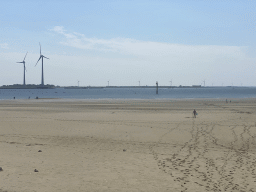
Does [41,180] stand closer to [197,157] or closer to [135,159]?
[135,159]

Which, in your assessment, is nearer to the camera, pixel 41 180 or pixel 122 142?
pixel 41 180

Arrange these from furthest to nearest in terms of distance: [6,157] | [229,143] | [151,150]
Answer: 1. [229,143]
2. [151,150]
3. [6,157]

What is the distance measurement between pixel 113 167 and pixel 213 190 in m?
4.69

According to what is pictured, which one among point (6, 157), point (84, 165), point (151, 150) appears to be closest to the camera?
point (84, 165)

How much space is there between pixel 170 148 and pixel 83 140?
627cm

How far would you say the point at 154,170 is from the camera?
1205 cm

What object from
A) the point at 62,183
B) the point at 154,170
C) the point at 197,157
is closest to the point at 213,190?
the point at 154,170

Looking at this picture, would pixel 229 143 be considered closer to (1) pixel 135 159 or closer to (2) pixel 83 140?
(1) pixel 135 159

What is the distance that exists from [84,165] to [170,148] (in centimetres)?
591

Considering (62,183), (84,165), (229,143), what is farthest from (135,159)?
(229,143)

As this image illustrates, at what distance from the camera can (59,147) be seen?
16891 mm

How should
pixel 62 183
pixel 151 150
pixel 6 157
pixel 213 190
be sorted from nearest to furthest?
pixel 213 190 → pixel 62 183 → pixel 6 157 → pixel 151 150

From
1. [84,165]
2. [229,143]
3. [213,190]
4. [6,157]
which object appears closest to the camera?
[213,190]

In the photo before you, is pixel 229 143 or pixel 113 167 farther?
pixel 229 143
